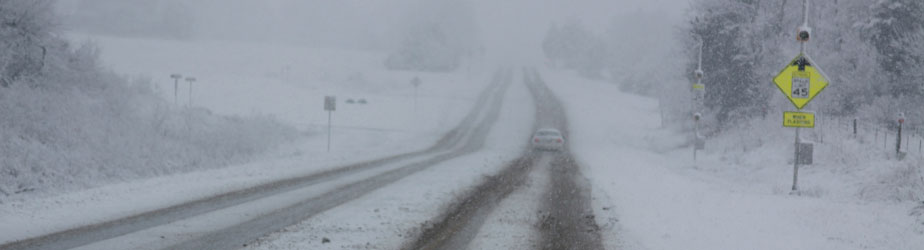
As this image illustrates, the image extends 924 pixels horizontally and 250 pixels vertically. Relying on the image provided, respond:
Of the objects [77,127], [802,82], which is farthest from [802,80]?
[77,127]

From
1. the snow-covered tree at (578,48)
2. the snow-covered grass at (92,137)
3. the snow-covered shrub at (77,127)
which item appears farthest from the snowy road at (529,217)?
the snow-covered tree at (578,48)

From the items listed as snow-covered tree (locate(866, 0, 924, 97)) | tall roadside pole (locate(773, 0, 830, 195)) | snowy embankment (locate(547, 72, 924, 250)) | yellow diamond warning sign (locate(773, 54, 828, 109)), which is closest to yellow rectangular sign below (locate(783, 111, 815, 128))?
tall roadside pole (locate(773, 0, 830, 195))

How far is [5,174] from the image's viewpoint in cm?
1346

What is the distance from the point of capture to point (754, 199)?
520 inches

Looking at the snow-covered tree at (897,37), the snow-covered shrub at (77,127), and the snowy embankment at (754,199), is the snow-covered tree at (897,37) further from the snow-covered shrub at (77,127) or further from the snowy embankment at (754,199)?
the snow-covered shrub at (77,127)

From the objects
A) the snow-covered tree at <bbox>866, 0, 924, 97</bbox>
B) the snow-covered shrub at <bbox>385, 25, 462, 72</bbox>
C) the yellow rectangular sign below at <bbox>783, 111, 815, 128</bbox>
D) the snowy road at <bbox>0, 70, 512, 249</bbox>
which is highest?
the snow-covered shrub at <bbox>385, 25, 462, 72</bbox>

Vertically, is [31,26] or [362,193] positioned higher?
[31,26]

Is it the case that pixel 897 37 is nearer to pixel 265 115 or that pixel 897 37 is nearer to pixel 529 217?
pixel 529 217

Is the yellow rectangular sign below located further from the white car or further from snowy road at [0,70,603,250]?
the white car

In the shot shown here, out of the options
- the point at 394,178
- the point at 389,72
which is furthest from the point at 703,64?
the point at 389,72

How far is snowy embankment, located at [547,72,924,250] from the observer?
9.07 metres

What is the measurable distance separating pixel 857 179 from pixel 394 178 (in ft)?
35.7

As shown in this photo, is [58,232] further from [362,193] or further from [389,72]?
[389,72]

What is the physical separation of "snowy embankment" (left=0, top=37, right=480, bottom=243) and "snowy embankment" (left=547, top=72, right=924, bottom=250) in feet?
26.7
